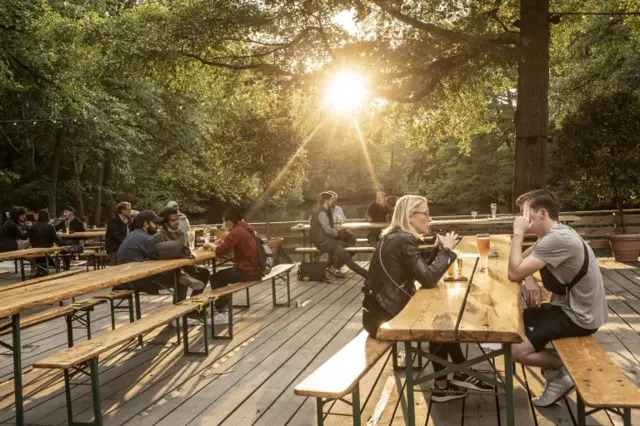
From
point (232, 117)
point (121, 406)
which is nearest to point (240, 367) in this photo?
point (121, 406)

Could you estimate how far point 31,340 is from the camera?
21.3 ft

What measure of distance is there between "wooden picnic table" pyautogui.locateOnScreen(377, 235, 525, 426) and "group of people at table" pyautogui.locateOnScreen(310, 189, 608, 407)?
20 centimetres

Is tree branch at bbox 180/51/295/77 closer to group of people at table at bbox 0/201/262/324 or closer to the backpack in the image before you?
group of people at table at bbox 0/201/262/324

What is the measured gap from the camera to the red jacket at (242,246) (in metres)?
6.62

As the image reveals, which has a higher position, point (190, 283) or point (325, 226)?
point (325, 226)

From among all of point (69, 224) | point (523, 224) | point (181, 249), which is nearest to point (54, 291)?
point (181, 249)

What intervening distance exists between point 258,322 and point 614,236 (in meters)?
7.25

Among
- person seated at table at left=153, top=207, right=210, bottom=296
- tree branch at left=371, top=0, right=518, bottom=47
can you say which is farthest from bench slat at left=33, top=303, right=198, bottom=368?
tree branch at left=371, top=0, right=518, bottom=47

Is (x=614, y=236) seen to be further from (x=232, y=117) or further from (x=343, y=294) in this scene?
(x=232, y=117)

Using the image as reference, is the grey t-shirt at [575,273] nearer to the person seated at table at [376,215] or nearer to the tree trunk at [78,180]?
the person seated at table at [376,215]

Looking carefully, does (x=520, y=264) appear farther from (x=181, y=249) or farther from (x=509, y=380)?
(x=181, y=249)

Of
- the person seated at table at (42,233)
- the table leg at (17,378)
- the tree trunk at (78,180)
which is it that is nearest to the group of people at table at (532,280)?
the table leg at (17,378)

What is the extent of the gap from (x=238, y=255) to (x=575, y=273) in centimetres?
423

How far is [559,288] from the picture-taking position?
12.0 feet
